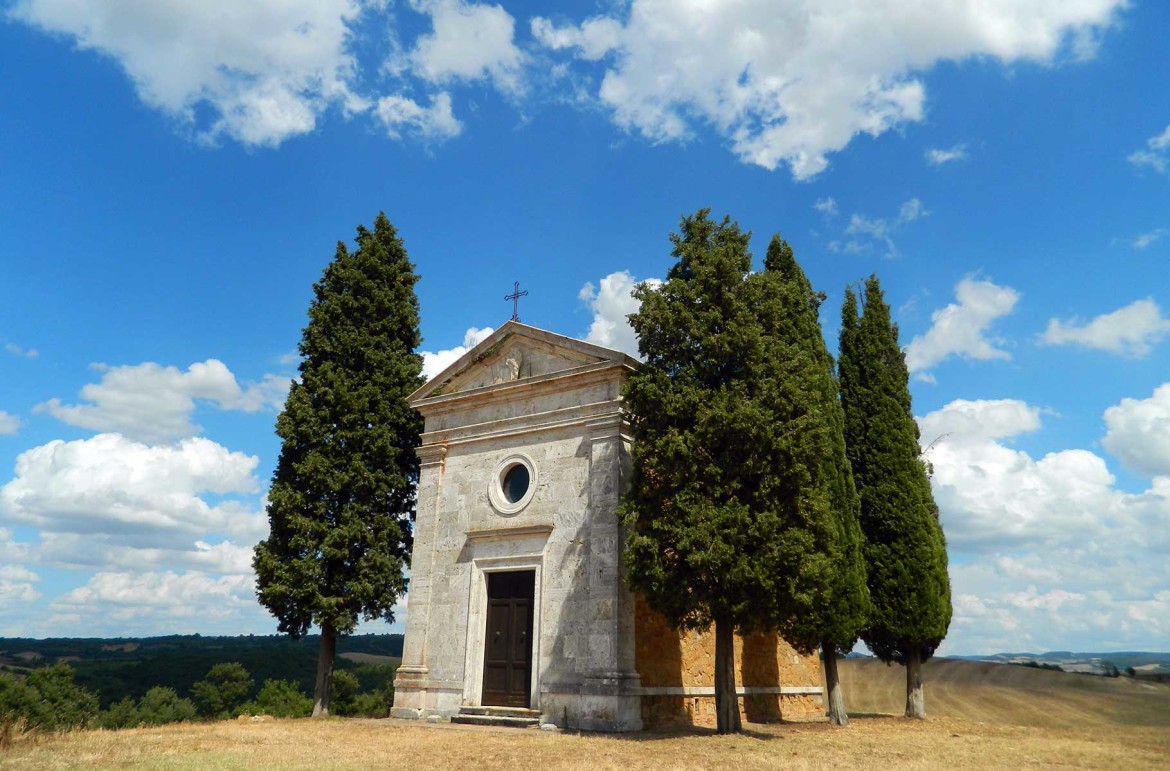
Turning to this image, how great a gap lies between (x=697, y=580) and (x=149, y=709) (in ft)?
104

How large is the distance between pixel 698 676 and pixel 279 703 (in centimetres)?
1256

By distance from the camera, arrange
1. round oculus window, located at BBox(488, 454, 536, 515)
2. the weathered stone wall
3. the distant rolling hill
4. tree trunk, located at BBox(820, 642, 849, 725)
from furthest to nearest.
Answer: the distant rolling hill → round oculus window, located at BBox(488, 454, 536, 515) → tree trunk, located at BBox(820, 642, 849, 725) → the weathered stone wall

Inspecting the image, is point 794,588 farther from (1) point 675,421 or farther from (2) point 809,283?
(2) point 809,283

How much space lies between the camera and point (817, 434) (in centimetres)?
1345

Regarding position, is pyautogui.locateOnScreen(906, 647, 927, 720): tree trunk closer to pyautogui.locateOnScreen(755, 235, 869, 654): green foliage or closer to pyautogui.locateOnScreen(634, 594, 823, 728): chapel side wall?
pyautogui.locateOnScreen(755, 235, 869, 654): green foliage

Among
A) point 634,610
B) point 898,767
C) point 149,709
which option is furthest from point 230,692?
point 898,767

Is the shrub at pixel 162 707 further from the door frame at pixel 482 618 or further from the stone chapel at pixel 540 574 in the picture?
the door frame at pixel 482 618

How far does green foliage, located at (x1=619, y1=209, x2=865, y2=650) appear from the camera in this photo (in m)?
12.6

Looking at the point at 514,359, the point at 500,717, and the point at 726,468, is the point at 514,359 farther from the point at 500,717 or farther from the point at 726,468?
the point at 500,717

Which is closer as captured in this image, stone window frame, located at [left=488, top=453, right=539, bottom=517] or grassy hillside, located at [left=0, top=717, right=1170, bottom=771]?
grassy hillside, located at [left=0, top=717, right=1170, bottom=771]

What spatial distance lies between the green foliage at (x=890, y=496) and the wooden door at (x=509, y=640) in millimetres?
7593

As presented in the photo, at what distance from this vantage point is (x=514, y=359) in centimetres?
1758

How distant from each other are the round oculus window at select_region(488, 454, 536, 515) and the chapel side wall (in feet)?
12.0

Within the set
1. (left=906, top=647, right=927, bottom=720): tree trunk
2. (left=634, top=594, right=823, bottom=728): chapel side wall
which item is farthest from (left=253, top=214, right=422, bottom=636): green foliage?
(left=906, top=647, right=927, bottom=720): tree trunk
